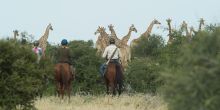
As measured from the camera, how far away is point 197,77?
7949 millimetres

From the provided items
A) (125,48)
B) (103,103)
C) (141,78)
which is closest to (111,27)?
(125,48)

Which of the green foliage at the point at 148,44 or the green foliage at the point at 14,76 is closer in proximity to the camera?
the green foliage at the point at 14,76

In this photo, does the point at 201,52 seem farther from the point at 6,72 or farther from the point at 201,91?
the point at 6,72

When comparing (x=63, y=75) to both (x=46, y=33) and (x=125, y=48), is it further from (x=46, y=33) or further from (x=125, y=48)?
(x=125, y=48)

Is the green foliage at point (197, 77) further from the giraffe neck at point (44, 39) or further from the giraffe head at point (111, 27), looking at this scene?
the giraffe head at point (111, 27)

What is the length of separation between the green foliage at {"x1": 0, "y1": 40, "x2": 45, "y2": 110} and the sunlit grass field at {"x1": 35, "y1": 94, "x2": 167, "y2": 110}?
3.09 m

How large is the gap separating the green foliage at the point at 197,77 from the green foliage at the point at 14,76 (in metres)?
5.92

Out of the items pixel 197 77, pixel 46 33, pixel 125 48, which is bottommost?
pixel 197 77

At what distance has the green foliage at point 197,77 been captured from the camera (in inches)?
309

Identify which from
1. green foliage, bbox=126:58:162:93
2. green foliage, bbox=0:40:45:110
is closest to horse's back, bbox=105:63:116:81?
green foliage, bbox=126:58:162:93

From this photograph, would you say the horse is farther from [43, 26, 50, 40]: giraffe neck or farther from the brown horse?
[43, 26, 50, 40]: giraffe neck

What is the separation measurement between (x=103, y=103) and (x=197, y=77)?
1167 cm

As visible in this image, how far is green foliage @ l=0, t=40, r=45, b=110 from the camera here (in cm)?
1396

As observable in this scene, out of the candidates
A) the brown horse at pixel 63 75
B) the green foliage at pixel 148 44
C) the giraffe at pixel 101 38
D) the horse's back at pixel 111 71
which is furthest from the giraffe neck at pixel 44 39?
the brown horse at pixel 63 75
